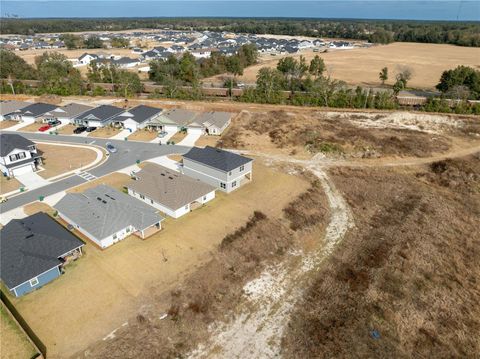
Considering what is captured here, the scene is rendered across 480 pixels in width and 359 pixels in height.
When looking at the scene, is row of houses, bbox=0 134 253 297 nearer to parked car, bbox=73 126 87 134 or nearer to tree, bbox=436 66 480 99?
parked car, bbox=73 126 87 134

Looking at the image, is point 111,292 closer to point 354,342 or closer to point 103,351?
point 103,351

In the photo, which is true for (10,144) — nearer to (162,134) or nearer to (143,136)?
(143,136)

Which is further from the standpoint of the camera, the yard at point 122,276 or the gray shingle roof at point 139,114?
the gray shingle roof at point 139,114

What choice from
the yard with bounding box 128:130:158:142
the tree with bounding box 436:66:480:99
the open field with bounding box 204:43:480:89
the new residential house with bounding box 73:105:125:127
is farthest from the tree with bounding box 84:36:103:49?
the tree with bounding box 436:66:480:99

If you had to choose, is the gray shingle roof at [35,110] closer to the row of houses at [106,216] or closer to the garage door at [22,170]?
the garage door at [22,170]

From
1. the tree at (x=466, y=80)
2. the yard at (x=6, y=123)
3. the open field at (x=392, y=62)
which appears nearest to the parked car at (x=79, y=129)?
the yard at (x=6, y=123)

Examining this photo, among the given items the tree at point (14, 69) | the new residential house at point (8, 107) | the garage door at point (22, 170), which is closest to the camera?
the garage door at point (22, 170)
